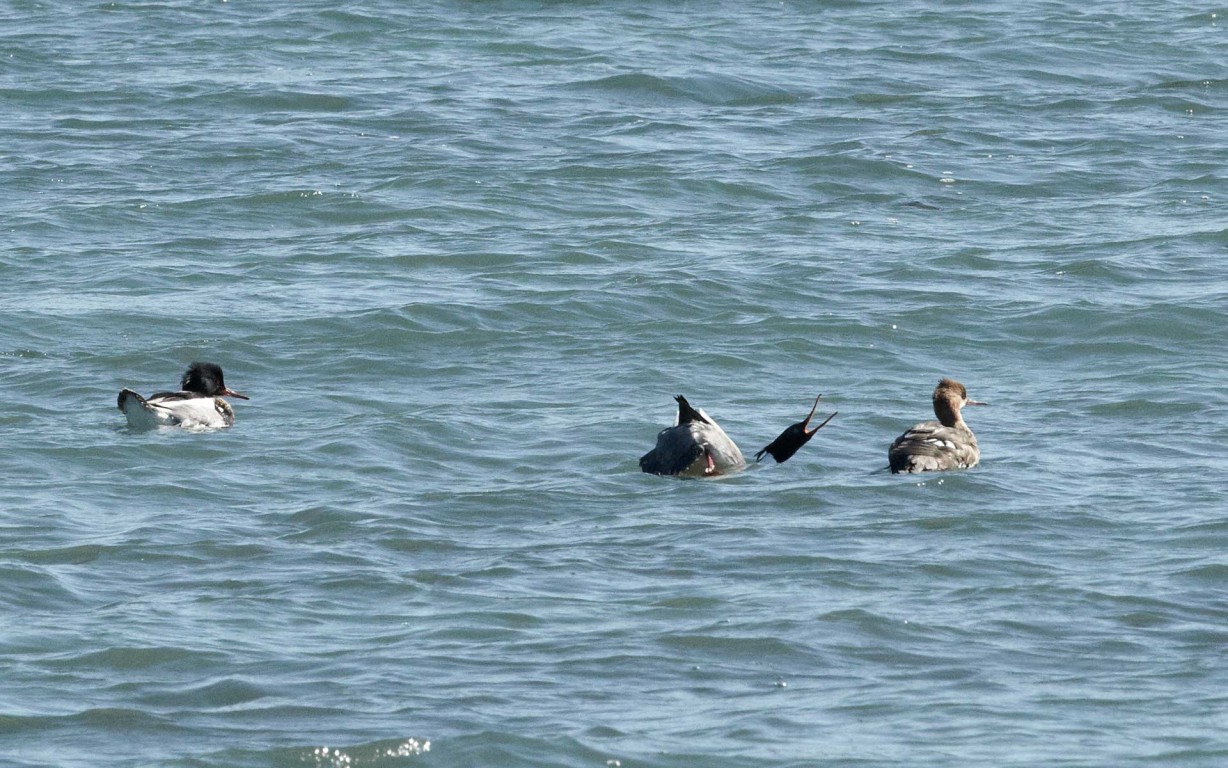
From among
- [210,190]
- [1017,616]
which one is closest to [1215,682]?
[1017,616]

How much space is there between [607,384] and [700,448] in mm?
2440

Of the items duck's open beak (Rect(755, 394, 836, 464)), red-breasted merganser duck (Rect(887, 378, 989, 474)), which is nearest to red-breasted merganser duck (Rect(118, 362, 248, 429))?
duck's open beak (Rect(755, 394, 836, 464))

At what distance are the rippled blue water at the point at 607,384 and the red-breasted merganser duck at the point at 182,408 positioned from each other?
0.52ft

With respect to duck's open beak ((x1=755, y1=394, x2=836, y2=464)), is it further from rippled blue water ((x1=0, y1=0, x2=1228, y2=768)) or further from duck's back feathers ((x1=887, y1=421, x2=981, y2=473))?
duck's back feathers ((x1=887, y1=421, x2=981, y2=473))

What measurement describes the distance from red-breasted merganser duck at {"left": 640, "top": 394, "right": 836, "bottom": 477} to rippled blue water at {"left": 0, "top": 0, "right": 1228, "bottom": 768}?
0.48ft

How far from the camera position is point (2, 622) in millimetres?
8453

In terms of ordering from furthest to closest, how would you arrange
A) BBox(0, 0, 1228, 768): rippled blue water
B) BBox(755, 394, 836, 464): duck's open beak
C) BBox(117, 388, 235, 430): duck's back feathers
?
BBox(117, 388, 235, 430): duck's back feathers
BBox(755, 394, 836, 464): duck's open beak
BBox(0, 0, 1228, 768): rippled blue water

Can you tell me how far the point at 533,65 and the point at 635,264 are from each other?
9526 millimetres

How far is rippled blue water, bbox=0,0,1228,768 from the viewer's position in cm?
756

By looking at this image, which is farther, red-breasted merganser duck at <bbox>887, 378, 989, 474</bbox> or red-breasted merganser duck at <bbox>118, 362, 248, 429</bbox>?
red-breasted merganser duck at <bbox>118, 362, 248, 429</bbox>

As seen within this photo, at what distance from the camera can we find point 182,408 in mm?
12484

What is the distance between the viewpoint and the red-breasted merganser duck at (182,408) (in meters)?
12.3

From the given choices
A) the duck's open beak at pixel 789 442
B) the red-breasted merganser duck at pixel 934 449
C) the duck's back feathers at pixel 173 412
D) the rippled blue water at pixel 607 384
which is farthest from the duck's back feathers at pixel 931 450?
the duck's back feathers at pixel 173 412

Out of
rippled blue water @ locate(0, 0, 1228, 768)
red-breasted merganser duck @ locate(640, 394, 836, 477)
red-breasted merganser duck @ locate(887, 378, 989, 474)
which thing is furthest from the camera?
red-breasted merganser duck @ locate(640, 394, 836, 477)
